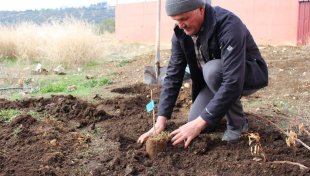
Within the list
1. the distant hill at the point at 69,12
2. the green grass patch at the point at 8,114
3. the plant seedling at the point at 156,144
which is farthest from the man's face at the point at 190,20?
the distant hill at the point at 69,12

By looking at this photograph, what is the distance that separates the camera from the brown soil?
2973 millimetres

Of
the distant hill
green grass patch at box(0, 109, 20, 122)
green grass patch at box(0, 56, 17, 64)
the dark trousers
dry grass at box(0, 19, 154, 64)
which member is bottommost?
the distant hill

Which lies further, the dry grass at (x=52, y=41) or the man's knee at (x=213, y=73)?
the dry grass at (x=52, y=41)

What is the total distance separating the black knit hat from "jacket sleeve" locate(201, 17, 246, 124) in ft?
0.95

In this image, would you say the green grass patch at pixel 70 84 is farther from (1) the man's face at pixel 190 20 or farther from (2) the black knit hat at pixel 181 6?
(2) the black knit hat at pixel 181 6

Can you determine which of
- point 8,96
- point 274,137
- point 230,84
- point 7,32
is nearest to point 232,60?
point 230,84

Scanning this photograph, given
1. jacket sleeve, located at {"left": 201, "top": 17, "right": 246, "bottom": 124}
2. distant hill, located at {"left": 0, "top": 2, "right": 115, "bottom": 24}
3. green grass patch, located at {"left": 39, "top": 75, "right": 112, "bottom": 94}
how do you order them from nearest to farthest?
1. jacket sleeve, located at {"left": 201, "top": 17, "right": 246, "bottom": 124}
2. green grass patch, located at {"left": 39, "top": 75, "right": 112, "bottom": 94}
3. distant hill, located at {"left": 0, "top": 2, "right": 115, "bottom": 24}

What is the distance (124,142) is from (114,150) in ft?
0.69

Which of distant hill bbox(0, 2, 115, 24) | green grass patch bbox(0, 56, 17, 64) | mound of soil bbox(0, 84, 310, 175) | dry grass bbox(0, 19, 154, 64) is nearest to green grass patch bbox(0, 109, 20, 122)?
mound of soil bbox(0, 84, 310, 175)

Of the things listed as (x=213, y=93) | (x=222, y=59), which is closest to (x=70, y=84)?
(x=213, y=93)

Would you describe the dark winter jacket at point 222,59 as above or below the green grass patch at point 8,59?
above

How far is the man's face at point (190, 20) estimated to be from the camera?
2.88 meters

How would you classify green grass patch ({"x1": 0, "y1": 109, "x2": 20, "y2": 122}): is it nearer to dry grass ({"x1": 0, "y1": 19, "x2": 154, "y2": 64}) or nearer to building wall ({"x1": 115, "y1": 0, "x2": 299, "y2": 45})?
dry grass ({"x1": 0, "y1": 19, "x2": 154, "y2": 64})

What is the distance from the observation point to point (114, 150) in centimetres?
338
